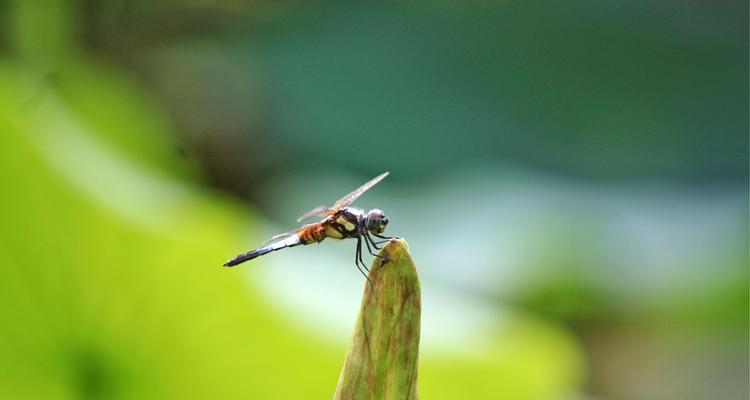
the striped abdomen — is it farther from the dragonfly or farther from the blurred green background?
the blurred green background

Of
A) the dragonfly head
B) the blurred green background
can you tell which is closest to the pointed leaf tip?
the dragonfly head

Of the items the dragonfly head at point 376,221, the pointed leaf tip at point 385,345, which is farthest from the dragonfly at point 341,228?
the pointed leaf tip at point 385,345

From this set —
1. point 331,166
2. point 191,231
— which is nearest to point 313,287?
point 191,231

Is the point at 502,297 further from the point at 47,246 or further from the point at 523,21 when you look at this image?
the point at 47,246

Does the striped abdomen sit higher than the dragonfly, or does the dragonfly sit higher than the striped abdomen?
the dragonfly

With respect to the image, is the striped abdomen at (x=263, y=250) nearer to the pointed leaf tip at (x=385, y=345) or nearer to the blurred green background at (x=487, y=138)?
the pointed leaf tip at (x=385, y=345)

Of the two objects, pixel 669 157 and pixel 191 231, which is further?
pixel 669 157

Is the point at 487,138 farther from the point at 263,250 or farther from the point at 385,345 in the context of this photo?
the point at 385,345

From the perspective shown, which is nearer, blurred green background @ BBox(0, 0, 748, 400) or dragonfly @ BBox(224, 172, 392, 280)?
dragonfly @ BBox(224, 172, 392, 280)
